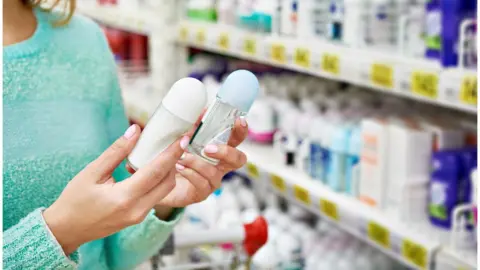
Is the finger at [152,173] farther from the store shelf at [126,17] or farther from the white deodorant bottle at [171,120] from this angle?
the store shelf at [126,17]

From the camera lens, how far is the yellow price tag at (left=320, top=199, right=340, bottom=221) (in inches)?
72.1

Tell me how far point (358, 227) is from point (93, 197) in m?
1.05

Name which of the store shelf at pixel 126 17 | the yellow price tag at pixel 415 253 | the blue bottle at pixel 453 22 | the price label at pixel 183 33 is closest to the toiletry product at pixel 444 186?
the yellow price tag at pixel 415 253

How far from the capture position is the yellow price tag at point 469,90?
4.34ft

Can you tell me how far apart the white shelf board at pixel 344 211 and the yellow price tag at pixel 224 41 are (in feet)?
1.15

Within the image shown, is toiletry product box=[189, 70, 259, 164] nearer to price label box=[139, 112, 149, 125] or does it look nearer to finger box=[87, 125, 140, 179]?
finger box=[87, 125, 140, 179]

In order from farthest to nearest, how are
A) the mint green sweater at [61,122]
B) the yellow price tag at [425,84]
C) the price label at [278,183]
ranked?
1. the price label at [278,183]
2. the yellow price tag at [425,84]
3. the mint green sweater at [61,122]

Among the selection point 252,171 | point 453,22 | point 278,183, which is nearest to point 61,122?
point 453,22

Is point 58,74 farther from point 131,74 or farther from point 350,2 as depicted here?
point 131,74

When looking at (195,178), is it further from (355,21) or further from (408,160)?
(355,21)

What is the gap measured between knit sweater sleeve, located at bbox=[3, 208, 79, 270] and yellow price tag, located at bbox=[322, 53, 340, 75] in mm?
1047


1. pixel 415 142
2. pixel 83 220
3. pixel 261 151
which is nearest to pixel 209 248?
pixel 261 151

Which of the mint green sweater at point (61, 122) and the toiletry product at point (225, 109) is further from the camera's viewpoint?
the mint green sweater at point (61, 122)

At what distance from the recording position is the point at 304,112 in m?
2.23
